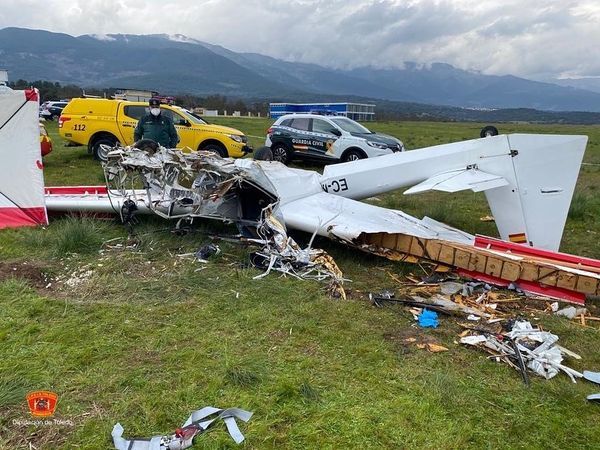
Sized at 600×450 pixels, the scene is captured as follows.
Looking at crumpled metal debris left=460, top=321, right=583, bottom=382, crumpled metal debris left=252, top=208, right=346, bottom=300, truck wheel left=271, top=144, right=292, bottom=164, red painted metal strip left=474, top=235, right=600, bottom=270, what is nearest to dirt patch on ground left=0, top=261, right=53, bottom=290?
crumpled metal debris left=252, top=208, right=346, bottom=300

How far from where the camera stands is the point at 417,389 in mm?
3354

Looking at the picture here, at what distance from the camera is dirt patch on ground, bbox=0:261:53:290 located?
4906 mm

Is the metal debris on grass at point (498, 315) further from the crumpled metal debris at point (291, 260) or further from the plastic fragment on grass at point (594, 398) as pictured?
the crumpled metal debris at point (291, 260)

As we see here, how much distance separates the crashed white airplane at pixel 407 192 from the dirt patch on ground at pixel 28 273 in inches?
66.9

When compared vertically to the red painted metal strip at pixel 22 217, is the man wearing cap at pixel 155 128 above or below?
above

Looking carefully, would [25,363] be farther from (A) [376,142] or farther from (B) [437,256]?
(A) [376,142]

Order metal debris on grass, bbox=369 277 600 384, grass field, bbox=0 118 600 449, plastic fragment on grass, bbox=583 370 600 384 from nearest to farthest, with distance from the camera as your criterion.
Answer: grass field, bbox=0 118 600 449, plastic fragment on grass, bbox=583 370 600 384, metal debris on grass, bbox=369 277 600 384

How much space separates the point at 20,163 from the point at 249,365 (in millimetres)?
5218

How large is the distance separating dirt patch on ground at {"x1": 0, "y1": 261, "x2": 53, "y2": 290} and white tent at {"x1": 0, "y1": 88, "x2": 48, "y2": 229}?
5.32 feet

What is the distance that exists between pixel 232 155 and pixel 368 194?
7525 millimetres

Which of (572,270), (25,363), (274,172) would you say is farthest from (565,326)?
(25,363)

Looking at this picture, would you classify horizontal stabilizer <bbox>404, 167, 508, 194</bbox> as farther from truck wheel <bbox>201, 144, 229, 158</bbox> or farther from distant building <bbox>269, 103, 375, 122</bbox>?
distant building <bbox>269, 103, 375, 122</bbox>

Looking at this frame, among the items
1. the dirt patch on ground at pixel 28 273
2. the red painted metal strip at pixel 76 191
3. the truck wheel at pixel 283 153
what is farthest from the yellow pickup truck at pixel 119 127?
the dirt patch on ground at pixel 28 273

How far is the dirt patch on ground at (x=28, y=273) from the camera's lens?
4.91 metres
